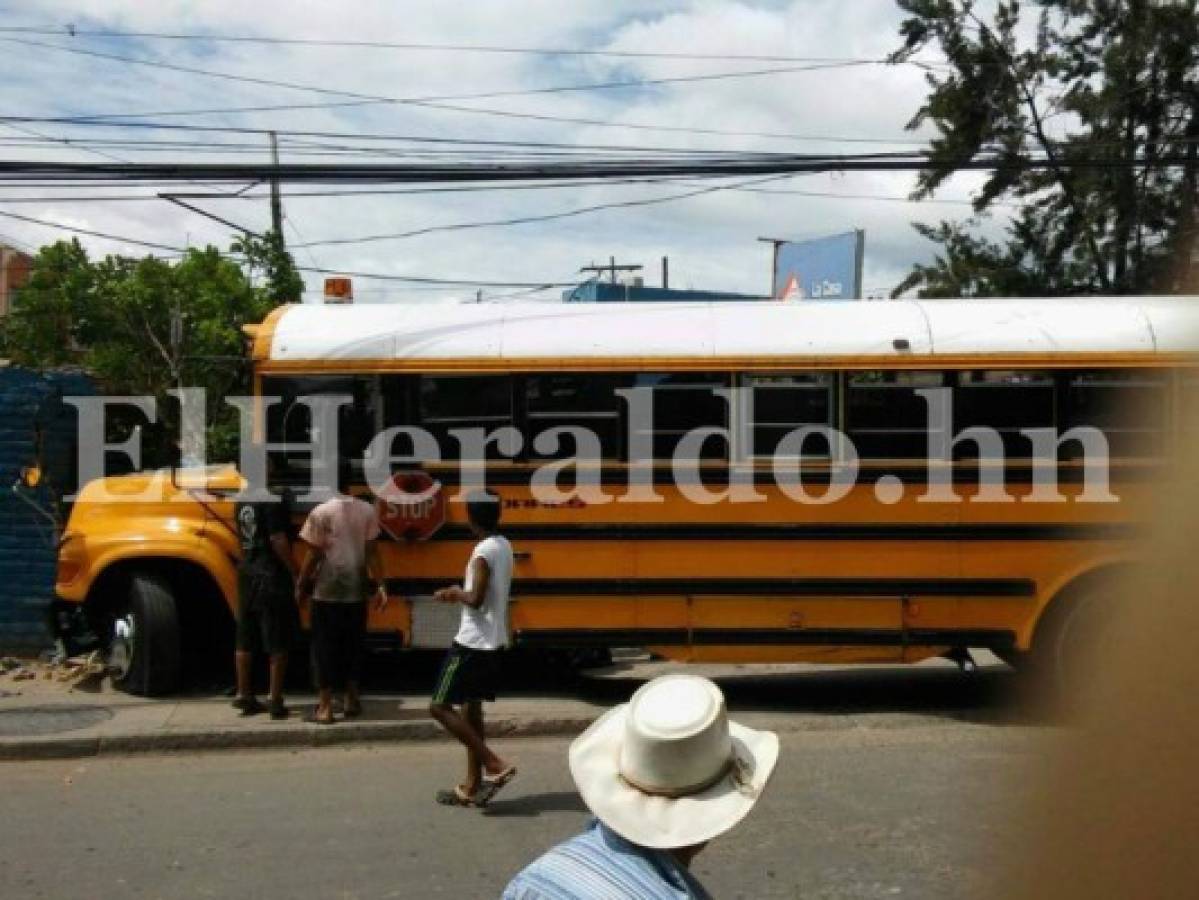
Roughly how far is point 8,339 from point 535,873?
22430 mm

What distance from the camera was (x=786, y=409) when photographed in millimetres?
8617

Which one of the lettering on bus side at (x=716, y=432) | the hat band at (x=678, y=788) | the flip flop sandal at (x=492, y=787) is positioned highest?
the lettering on bus side at (x=716, y=432)

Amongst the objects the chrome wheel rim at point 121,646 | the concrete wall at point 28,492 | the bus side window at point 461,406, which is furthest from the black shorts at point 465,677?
the concrete wall at point 28,492

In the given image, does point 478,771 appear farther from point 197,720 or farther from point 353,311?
point 353,311

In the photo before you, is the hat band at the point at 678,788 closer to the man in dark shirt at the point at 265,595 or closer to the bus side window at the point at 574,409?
the bus side window at the point at 574,409

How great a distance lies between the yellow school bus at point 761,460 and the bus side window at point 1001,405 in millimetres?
→ 14

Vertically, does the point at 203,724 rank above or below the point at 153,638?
below

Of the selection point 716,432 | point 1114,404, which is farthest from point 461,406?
point 1114,404

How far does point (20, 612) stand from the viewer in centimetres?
1050

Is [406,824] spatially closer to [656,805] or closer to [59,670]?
[656,805]

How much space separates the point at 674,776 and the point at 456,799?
4.77 m

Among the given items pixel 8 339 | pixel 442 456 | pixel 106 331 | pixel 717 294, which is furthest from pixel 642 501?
pixel 717 294

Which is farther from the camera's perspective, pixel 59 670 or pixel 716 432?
pixel 59 670

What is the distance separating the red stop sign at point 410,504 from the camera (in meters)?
8.75
